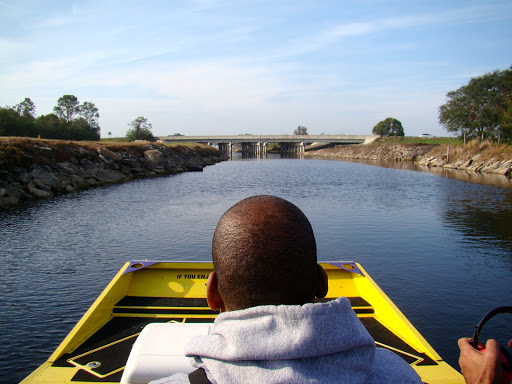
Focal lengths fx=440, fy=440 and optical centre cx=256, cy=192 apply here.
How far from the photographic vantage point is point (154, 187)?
38.8 meters

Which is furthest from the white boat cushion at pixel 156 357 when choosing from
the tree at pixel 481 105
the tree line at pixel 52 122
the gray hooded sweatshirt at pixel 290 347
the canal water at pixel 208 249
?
the tree at pixel 481 105

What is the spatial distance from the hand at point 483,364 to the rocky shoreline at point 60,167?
27.0m

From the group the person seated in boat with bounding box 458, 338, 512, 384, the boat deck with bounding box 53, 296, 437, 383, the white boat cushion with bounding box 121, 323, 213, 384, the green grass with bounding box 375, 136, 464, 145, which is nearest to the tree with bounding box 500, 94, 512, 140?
the green grass with bounding box 375, 136, 464, 145

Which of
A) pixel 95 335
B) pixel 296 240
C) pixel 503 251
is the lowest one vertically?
pixel 503 251

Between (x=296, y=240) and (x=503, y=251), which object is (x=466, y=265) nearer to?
(x=503, y=251)

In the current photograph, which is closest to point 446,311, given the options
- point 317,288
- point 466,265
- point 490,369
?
point 466,265

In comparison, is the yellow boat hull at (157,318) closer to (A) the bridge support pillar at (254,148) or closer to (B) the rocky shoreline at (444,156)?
(B) the rocky shoreline at (444,156)

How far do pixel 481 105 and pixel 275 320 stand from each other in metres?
86.5

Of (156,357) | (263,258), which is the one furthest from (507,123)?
(263,258)

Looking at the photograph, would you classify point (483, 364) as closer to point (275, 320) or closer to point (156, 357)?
point (275, 320)

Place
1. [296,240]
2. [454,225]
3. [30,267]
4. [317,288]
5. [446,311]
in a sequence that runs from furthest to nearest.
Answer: [454,225], [30,267], [446,311], [317,288], [296,240]

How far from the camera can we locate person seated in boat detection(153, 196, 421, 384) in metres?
1.64

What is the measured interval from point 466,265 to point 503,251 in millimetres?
3095

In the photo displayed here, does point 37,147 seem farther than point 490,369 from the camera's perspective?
Yes
